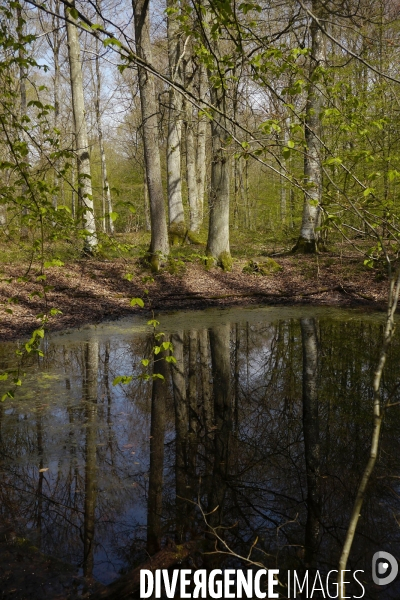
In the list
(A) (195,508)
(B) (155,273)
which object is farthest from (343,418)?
(B) (155,273)

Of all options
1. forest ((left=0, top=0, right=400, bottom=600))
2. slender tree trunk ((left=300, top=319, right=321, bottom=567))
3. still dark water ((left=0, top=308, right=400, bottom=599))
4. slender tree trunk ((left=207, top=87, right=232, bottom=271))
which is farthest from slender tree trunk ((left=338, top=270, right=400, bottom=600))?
slender tree trunk ((left=207, top=87, right=232, bottom=271))

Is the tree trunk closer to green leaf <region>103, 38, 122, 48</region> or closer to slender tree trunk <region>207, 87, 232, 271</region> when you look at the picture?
green leaf <region>103, 38, 122, 48</region>

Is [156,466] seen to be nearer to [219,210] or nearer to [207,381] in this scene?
[207,381]

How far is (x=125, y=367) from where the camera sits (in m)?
7.62

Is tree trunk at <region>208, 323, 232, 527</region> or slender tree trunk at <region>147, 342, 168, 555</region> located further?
tree trunk at <region>208, 323, 232, 527</region>

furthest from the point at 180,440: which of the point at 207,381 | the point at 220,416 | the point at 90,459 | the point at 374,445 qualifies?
the point at 374,445

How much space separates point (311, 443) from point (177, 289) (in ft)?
28.8

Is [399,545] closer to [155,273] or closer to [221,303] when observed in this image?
[221,303]

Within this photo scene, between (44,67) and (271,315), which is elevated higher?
(44,67)

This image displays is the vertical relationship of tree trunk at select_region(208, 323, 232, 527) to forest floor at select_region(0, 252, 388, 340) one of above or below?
below

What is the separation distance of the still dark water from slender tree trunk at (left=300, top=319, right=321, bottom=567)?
0.01 m

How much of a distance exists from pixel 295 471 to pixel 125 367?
12.3 feet

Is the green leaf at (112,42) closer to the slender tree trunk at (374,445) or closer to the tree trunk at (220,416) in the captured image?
the slender tree trunk at (374,445)

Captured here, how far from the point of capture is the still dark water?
3.59m
